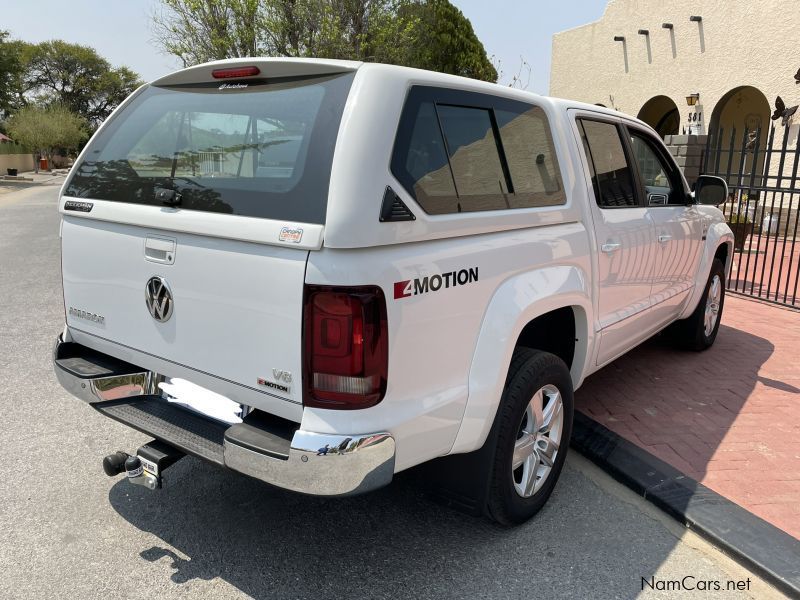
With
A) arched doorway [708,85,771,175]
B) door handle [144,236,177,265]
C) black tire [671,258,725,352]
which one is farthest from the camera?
arched doorway [708,85,771,175]

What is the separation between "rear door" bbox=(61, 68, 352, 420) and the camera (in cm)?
223

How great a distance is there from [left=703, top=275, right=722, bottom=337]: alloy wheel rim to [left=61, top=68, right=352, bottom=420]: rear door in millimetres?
4330

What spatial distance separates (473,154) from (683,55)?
16.6 m

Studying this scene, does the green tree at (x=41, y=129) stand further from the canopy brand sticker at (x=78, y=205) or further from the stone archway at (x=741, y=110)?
the canopy brand sticker at (x=78, y=205)

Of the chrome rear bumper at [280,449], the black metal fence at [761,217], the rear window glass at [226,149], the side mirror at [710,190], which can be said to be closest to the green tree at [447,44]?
the black metal fence at [761,217]

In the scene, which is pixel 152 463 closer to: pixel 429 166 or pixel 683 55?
pixel 429 166

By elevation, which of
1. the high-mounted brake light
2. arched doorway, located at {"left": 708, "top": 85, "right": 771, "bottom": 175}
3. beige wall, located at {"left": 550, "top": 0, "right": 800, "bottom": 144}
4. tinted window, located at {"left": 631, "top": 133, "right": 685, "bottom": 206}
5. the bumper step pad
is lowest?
the bumper step pad

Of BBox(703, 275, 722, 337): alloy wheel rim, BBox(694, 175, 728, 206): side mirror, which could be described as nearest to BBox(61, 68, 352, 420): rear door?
BBox(694, 175, 728, 206): side mirror

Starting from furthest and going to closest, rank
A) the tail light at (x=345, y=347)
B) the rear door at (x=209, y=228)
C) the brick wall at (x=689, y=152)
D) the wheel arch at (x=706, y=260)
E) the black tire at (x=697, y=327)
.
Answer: the brick wall at (x=689, y=152) → the black tire at (x=697, y=327) → the wheel arch at (x=706, y=260) → the rear door at (x=209, y=228) → the tail light at (x=345, y=347)

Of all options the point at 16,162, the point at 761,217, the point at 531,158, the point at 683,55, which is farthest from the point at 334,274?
the point at 16,162

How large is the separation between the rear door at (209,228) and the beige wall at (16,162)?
153ft

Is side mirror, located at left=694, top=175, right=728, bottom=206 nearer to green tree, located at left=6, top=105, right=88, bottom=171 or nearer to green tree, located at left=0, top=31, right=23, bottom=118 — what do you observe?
green tree, located at left=0, top=31, right=23, bottom=118

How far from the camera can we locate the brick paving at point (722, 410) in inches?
136

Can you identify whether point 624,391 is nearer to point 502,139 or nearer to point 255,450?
point 502,139
